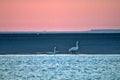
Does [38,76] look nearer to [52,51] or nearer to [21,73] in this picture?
[21,73]

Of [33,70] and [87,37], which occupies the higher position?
[87,37]

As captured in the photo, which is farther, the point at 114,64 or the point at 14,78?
the point at 114,64

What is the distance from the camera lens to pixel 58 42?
11.6ft

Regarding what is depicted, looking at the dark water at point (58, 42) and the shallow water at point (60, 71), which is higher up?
the dark water at point (58, 42)

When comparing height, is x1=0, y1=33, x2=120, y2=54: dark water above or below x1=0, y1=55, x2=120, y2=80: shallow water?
above

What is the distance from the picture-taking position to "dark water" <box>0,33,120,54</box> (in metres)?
3.47

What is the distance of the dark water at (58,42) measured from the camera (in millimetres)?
3467

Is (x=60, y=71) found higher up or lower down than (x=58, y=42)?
lower down

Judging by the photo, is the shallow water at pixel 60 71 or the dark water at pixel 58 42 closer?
the shallow water at pixel 60 71

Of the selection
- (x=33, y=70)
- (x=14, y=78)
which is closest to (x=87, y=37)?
(x=33, y=70)

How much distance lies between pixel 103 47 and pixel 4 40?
1300 millimetres

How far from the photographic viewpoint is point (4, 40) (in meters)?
3.53

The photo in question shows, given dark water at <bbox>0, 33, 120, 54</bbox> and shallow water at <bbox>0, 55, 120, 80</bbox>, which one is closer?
shallow water at <bbox>0, 55, 120, 80</bbox>

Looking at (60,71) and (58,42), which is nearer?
(60,71)
